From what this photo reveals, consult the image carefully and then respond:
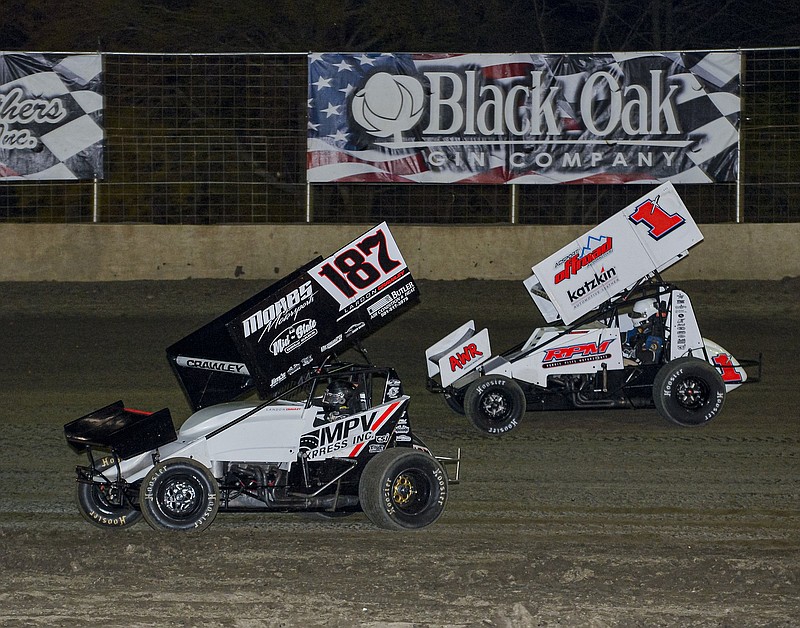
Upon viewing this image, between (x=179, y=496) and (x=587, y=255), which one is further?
(x=587, y=255)

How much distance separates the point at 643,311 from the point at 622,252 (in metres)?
0.61

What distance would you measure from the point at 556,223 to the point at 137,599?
12.8 meters

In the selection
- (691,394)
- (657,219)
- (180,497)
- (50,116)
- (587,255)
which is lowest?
(180,497)

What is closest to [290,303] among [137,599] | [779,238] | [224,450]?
[224,450]

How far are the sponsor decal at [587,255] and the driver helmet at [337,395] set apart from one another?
3.98m

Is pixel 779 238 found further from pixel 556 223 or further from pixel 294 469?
pixel 294 469

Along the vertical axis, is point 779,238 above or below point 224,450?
above

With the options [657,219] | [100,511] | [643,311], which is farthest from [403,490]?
[657,219]

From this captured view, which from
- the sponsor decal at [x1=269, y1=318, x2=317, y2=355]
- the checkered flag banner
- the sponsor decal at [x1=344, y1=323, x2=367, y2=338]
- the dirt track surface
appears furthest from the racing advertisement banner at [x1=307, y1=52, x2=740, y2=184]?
the sponsor decal at [x1=269, y1=318, x2=317, y2=355]

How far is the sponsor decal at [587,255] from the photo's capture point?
10.8m

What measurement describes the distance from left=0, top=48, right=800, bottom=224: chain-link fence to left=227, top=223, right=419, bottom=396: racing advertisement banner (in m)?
10.2

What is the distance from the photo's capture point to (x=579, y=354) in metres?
10.6

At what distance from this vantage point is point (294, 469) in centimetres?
727

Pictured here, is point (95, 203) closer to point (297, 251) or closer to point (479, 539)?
point (297, 251)
